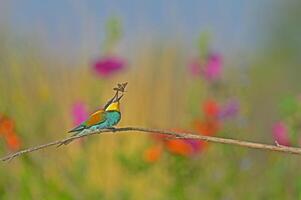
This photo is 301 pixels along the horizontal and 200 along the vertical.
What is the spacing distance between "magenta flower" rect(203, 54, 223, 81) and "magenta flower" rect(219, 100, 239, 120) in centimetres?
12

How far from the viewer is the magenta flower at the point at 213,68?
3.52 metres

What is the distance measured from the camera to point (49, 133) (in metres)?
3.81

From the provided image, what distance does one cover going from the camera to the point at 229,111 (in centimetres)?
346

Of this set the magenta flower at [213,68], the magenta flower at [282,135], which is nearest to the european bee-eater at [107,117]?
the magenta flower at [282,135]

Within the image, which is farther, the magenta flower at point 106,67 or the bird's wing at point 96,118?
the magenta flower at point 106,67

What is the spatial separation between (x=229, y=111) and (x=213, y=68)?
0.53 ft

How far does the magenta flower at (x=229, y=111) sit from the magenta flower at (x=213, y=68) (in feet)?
0.39

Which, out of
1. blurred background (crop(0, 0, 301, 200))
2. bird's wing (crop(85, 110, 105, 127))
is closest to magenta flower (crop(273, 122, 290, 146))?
→ blurred background (crop(0, 0, 301, 200))

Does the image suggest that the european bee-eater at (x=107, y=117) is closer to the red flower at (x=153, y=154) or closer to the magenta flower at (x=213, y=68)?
the red flower at (x=153, y=154)

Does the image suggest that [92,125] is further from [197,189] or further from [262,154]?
[262,154]

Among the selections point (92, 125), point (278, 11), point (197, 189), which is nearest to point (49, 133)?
point (197, 189)

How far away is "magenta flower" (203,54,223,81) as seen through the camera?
3.52m

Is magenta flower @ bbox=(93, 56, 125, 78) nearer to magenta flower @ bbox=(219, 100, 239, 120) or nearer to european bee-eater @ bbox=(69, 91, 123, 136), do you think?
magenta flower @ bbox=(219, 100, 239, 120)

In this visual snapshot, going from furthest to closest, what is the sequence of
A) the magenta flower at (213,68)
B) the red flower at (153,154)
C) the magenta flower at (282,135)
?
the magenta flower at (213,68) < the red flower at (153,154) < the magenta flower at (282,135)
